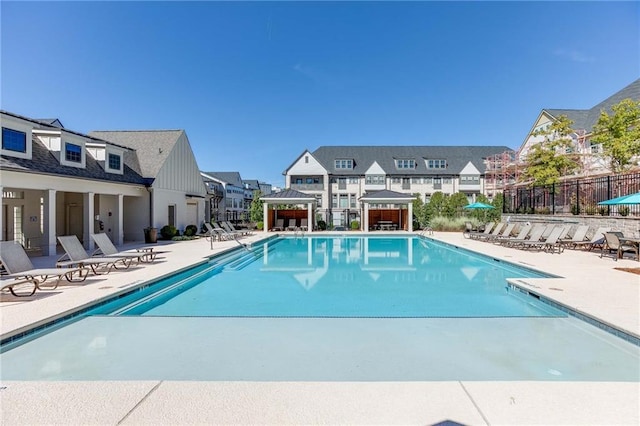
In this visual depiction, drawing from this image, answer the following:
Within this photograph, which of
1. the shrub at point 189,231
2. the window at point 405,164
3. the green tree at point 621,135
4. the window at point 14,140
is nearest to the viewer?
the window at point 14,140

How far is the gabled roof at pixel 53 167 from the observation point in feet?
37.1

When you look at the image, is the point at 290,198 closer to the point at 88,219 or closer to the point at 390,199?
the point at 390,199

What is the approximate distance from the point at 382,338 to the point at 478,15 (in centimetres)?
1821

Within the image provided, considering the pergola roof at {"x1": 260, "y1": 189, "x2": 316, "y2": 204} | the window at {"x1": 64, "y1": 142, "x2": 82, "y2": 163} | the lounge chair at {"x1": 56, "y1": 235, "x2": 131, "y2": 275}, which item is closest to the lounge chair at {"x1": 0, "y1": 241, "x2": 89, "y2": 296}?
the lounge chair at {"x1": 56, "y1": 235, "x2": 131, "y2": 275}

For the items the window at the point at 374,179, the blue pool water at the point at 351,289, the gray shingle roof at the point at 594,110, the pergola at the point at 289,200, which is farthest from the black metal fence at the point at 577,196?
the window at the point at 374,179

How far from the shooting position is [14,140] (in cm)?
1180

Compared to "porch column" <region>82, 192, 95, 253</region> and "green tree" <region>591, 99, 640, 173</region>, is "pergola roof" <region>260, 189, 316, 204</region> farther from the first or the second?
"green tree" <region>591, 99, 640, 173</region>

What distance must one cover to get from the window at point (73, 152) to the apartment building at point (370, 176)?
26.0 meters

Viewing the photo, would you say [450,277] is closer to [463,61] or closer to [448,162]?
[463,61]

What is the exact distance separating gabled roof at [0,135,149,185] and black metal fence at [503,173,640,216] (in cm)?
2269

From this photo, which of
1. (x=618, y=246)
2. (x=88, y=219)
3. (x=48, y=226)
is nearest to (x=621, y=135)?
(x=618, y=246)

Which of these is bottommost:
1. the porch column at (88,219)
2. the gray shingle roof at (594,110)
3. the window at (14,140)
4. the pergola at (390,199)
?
the porch column at (88,219)

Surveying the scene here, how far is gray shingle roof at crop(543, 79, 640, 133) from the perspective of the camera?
2521cm

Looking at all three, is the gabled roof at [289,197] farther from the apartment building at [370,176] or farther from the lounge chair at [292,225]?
the apartment building at [370,176]
